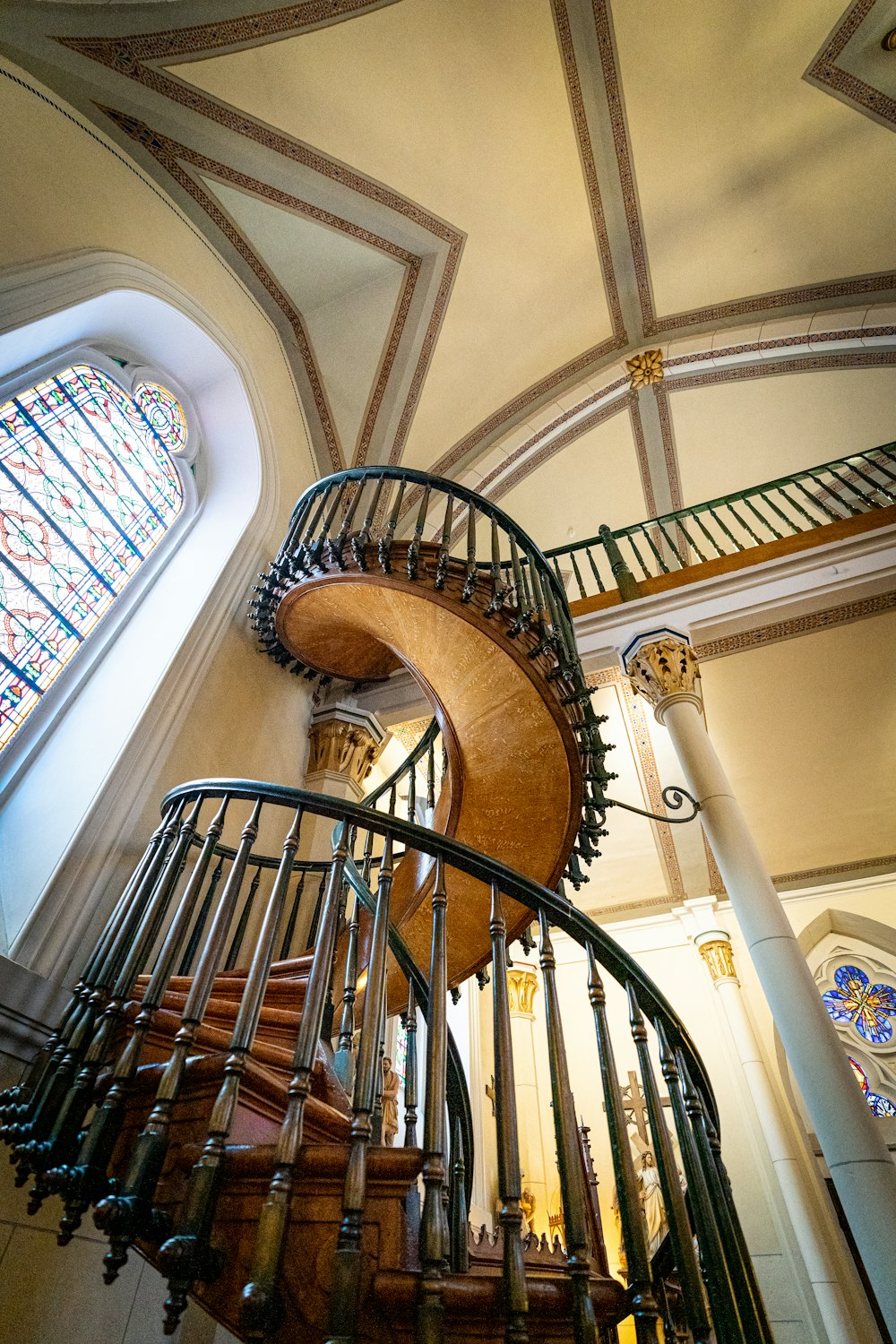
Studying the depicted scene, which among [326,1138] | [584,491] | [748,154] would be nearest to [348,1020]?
[326,1138]

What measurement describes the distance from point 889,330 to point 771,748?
4336 mm

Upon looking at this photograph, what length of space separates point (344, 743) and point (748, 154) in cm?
679

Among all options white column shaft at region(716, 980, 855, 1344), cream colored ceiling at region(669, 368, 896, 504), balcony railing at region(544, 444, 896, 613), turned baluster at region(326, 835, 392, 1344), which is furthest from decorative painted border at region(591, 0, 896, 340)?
turned baluster at region(326, 835, 392, 1344)

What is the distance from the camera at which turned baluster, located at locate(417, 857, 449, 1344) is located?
129 centimetres

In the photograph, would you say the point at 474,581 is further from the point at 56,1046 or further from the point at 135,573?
the point at 56,1046

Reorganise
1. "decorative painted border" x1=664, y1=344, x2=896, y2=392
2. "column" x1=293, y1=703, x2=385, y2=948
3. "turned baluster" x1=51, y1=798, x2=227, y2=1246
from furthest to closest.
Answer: "decorative painted border" x1=664, y1=344, x2=896, y2=392
"column" x1=293, y1=703, x2=385, y2=948
"turned baluster" x1=51, y1=798, x2=227, y2=1246

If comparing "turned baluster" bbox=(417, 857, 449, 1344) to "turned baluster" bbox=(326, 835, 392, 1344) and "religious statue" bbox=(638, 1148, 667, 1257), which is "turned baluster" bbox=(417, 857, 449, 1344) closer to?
"turned baluster" bbox=(326, 835, 392, 1344)

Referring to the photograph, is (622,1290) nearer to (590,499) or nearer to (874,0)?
Answer: (590,499)

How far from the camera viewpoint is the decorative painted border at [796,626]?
19.9ft

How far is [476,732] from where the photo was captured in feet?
13.2

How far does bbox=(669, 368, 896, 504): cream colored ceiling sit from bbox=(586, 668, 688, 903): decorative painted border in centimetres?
252

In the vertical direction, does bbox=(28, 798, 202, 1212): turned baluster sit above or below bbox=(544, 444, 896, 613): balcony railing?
below

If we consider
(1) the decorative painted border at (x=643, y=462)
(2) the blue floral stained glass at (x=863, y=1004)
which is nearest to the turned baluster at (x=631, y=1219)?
(2) the blue floral stained glass at (x=863, y=1004)

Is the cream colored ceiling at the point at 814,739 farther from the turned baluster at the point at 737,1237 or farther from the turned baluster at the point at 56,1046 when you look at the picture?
the turned baluster at the point at 56,1046
